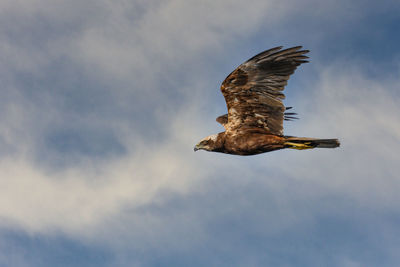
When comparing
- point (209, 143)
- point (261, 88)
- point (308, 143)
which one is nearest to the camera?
point (308, 143)

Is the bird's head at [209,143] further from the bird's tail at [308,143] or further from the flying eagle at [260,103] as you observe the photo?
the bird's tail at [308,143]

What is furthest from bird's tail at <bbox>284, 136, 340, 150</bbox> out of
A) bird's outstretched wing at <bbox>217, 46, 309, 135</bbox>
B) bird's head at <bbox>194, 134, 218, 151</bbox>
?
bird's head at <bbox>194, 134, 218, 151</bbox>

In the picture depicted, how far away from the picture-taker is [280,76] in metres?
12.3

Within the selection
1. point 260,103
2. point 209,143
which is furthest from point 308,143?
point 209,143

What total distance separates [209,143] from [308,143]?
135 inches

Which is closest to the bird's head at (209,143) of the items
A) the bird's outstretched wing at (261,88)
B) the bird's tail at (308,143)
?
the bird's outstretched wing at (261,88)

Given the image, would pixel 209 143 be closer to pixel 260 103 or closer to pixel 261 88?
pixel 260 103

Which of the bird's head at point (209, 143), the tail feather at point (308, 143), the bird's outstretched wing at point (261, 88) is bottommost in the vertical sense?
the tail feather at point (308, 143)

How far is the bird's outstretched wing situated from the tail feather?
69 cm

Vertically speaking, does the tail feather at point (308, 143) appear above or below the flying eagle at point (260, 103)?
below

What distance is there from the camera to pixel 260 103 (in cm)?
1251

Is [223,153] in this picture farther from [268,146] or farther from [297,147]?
[297,147]

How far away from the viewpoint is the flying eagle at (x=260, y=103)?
1202 cm

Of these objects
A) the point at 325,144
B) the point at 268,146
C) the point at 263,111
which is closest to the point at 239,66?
the point at 263,111
